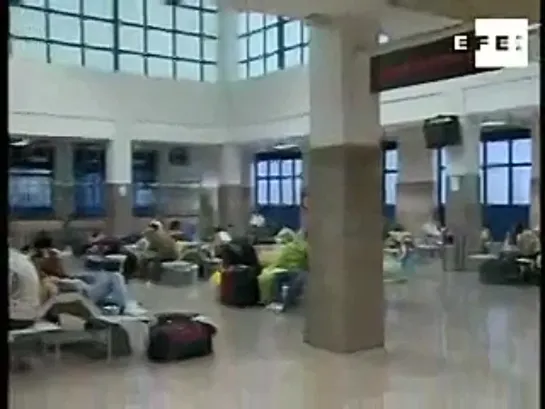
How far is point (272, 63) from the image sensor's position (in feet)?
23.8

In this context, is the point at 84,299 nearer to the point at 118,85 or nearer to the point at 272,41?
the point at 118,85

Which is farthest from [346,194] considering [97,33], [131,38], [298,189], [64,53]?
[64,53]

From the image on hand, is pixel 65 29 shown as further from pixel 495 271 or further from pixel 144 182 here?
pixel 495 271

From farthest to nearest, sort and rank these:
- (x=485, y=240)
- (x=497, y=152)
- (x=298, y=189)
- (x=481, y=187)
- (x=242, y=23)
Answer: (x=485, y=240) → (x=481, y=187) → (x=497, y=152) → (x=298, y=189) → (x=242, y=23)

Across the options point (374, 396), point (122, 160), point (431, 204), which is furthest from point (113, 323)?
point (431, 204)

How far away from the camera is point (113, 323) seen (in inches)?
242

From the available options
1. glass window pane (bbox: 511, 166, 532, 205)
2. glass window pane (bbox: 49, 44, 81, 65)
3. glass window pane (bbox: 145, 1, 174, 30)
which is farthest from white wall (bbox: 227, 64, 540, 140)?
glass window pane (bbox: 511, 166, 532, 205)

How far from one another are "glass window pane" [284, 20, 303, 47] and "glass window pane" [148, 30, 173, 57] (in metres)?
1.14

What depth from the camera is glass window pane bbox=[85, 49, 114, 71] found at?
220 inches

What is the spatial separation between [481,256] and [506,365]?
5277mm

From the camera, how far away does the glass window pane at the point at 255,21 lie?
6.04 meters

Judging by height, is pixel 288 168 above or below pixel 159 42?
below

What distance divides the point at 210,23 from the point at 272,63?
1.36 m

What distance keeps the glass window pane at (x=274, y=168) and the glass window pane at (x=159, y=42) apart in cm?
155
